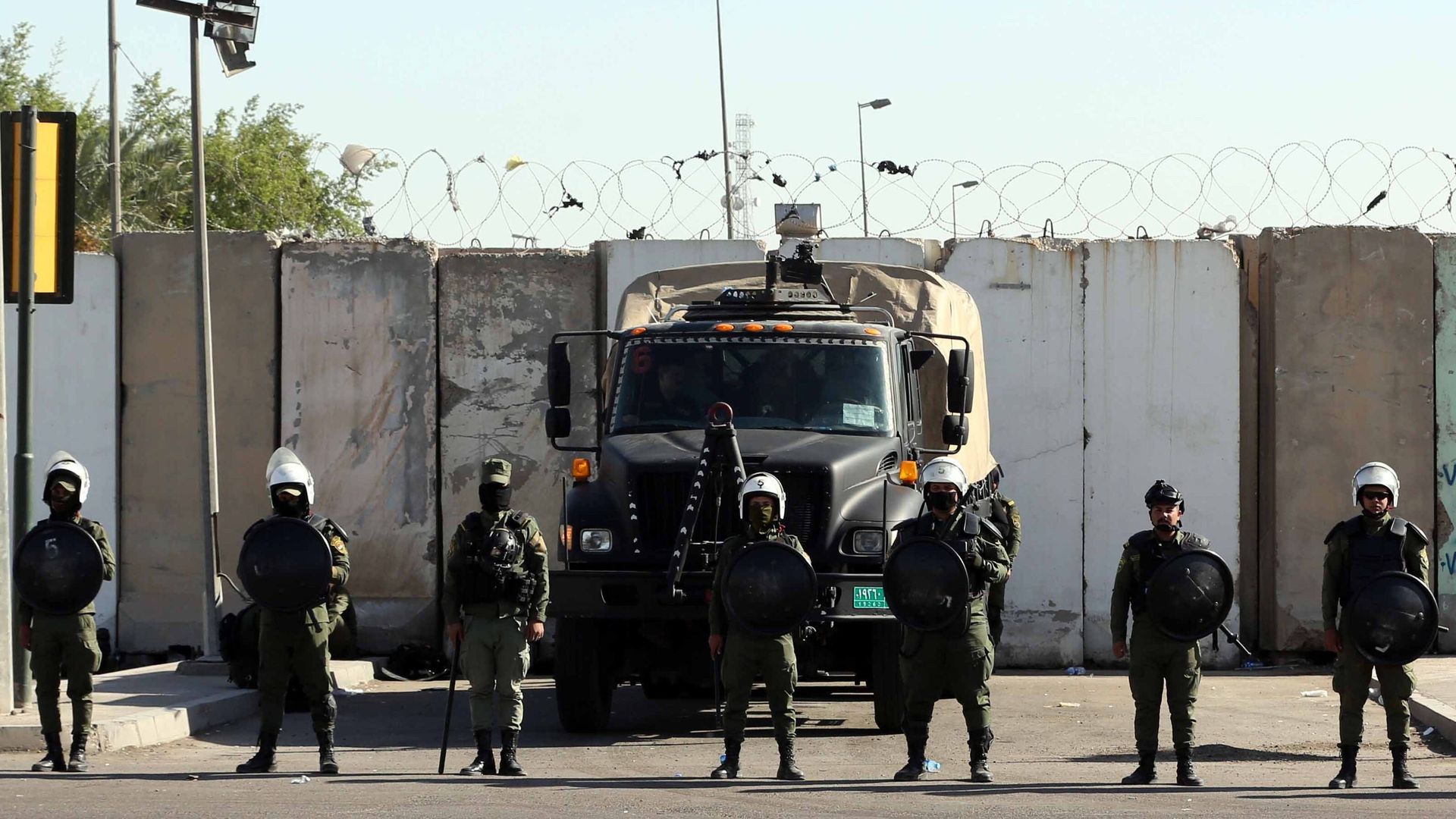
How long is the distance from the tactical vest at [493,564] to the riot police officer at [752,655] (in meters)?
1.00

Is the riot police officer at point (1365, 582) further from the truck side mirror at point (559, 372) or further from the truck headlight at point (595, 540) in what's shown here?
the truck side mirror at point (559, 372)

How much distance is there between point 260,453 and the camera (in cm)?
1630

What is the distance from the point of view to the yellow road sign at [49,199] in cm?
1194

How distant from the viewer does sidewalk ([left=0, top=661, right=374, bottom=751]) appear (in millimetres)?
11000

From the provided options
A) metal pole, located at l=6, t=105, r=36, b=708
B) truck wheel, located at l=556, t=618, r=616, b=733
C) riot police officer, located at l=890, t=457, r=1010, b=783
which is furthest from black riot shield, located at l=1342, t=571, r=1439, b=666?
metal pole, located at l=6, t=105, r=36, b=708

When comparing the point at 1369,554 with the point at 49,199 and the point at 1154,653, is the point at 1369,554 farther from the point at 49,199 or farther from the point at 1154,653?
the point at 49,199

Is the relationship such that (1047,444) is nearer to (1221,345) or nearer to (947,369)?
(1221,345)

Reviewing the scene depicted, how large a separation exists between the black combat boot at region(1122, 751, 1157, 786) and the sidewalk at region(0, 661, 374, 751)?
18.6 feet

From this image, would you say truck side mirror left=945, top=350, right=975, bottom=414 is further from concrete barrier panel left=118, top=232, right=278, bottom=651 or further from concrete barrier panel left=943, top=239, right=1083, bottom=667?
concrete barrier panel left=118, top=232, right=278, bottom=651

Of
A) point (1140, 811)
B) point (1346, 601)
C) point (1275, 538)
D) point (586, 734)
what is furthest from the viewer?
point (1275, 538)

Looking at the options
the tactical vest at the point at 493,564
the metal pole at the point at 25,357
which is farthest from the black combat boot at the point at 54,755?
the tactical vest at the point at 493,564

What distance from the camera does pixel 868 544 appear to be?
444 inches

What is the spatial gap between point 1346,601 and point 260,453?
9.58 metres

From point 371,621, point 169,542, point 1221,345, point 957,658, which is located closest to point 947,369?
point 957,658
